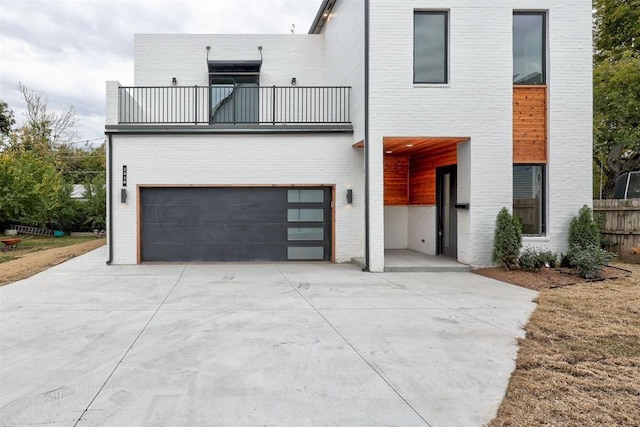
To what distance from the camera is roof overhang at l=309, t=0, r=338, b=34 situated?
10.8m

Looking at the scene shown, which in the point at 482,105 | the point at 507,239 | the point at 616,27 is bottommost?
the point at 507,239

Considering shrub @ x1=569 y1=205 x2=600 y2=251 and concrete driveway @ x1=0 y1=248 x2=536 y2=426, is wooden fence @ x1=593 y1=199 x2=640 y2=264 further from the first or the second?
concrete driveway @ x1=0 y1=248 x2=536 y2=426

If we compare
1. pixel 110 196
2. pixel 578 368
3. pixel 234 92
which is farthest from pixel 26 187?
pixel 578 368

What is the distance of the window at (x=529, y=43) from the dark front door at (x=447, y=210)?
2.69m

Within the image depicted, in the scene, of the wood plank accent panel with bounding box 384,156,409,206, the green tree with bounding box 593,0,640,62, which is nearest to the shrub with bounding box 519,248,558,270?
the wood plank accent panel with bounding box 384,156,409,206

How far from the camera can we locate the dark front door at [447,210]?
959cm

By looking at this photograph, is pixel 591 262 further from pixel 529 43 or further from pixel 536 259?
pixel 529 43

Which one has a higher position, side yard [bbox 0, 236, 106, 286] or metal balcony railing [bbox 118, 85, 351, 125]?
metal balcony railing [bbox 118, 85, 351, 125]

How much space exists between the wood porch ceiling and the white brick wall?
0.90 m

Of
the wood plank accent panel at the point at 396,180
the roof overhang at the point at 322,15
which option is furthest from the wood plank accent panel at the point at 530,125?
the roof overhang at the point at 322,15

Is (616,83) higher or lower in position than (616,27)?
→ lower

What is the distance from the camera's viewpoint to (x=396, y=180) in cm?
1176

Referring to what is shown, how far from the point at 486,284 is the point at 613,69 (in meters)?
12.1

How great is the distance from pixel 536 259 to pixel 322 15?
357 inches
